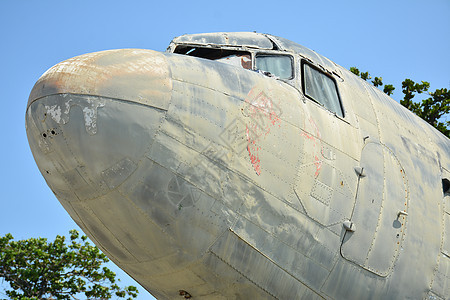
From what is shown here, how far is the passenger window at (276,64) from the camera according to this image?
8739 millimetres

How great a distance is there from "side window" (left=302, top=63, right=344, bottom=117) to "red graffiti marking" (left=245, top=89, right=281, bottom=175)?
92 centimetres

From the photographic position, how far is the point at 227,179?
7.36 metres

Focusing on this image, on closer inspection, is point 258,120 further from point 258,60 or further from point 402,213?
point 402,213

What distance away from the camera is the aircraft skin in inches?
280

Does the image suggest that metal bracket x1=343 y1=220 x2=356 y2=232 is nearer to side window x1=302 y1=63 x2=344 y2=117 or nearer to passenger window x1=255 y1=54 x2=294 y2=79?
side window x1=302 y1=63 x2=344 y2=117

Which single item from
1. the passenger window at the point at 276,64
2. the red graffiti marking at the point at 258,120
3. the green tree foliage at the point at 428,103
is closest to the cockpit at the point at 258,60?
the passenger window at the point at 276,64

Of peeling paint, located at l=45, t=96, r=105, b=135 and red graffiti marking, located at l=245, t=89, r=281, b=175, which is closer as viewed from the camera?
peeling paint, located at l=45, t=96, r=105, b=135

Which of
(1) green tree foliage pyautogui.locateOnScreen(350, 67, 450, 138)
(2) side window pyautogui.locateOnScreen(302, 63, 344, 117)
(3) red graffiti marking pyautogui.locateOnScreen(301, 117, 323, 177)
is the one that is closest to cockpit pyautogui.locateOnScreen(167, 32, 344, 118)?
(2) side window pyautogui.locateOnScreen(302, 63, 344, 117)

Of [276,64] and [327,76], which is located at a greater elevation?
[327,76]

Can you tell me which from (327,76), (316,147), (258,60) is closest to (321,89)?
(327,76)

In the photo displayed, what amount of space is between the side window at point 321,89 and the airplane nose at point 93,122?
229 centimetres

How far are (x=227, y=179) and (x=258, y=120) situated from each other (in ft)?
2.83

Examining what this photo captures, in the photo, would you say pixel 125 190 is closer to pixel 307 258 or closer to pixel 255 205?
pixel 255 205

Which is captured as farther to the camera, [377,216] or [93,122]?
[377,216]
